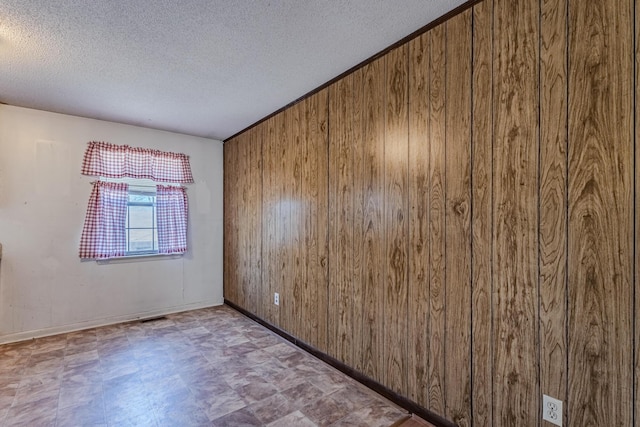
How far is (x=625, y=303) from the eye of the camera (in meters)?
1.18

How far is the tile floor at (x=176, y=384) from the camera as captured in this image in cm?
190

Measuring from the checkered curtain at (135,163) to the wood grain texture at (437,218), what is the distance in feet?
11.1

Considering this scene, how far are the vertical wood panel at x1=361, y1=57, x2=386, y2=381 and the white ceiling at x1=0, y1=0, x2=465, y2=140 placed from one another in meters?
0.27

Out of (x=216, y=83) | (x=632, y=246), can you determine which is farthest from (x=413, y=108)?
(x=216, y=83)

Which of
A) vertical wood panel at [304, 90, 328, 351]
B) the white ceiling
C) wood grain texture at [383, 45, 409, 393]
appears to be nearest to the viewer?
the white ceiling

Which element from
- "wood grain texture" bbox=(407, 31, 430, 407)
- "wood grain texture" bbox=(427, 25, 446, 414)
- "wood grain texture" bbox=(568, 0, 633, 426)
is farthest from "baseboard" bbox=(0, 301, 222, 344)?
"wood grain texture" bbox=(568, 0, 633, 426)

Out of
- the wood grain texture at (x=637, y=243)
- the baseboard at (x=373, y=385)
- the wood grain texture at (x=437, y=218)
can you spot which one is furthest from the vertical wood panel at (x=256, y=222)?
the wood grain texture at (x=637, y=243)

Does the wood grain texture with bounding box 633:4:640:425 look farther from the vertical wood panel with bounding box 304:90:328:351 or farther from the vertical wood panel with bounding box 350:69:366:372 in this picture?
the vertical wood panel with bounding box 304:90:328:351

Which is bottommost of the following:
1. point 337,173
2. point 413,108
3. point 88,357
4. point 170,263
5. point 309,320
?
point 88,357

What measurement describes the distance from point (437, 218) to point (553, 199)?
57cm

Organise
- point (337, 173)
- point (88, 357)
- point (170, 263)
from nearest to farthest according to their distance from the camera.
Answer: point (337, 173), point (88, 357), point (170, 263)

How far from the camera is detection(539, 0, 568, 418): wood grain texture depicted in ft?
4.37

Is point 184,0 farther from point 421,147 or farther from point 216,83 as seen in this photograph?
point 421,147

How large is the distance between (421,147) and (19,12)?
8.00 feet
